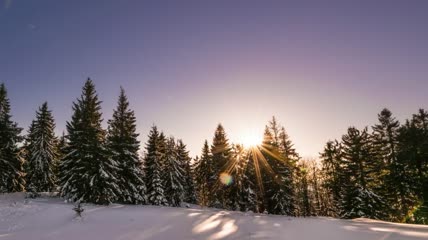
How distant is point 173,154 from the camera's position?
1817 inches

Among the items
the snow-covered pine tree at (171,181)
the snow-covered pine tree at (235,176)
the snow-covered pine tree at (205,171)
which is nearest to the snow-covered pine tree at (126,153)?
the snow-covered pine tree at (171,181)

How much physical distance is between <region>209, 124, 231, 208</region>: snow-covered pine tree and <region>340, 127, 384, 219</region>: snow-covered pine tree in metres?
16.0

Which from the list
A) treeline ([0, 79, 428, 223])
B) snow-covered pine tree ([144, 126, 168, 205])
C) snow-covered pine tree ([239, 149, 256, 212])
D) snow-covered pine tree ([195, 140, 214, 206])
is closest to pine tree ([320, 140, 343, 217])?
treeline ([0, 79, 428, 223])

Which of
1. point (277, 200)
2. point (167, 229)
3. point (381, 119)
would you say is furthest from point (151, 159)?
point (381, 119)

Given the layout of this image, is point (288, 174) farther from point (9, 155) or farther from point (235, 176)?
point (9, 155)

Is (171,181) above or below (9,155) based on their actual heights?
below

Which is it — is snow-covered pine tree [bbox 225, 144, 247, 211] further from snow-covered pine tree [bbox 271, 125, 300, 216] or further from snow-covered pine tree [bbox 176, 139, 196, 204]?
snow-covered pine tree [bbox 176, 139, 196, 204]

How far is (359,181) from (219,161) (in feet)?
63.0

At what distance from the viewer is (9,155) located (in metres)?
36.5

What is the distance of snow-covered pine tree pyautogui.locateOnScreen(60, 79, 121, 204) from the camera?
89.5 ft

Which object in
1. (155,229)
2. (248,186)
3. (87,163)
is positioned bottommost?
(155,229)

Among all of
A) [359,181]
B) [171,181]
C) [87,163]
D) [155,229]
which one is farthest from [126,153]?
[359,181]

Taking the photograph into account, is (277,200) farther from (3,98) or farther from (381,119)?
(3,98)

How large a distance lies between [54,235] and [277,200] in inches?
1159
